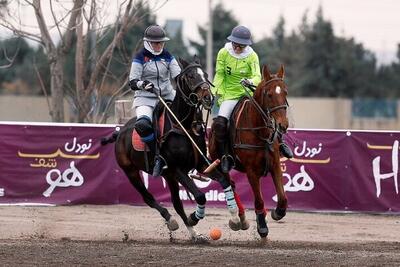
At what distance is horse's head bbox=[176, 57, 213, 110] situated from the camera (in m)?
12.2

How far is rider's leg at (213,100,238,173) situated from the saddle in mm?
739

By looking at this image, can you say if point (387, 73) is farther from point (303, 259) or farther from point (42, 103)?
point (303, 259)

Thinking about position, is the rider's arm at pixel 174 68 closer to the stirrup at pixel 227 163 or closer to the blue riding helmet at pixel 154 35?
the blue riding helmet at pixel 154 35

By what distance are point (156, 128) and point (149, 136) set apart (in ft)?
0.49

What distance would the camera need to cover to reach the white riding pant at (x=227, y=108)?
13367mm

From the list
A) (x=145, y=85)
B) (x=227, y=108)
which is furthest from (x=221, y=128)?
(x=145, y=85)

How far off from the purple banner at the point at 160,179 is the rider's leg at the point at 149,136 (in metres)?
3.78

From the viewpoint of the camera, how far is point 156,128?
43.9 ft

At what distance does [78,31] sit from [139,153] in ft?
23.1

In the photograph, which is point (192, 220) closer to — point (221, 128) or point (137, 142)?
point (221, 128)

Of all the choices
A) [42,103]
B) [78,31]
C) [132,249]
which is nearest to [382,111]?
[42,103]

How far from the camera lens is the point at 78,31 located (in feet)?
66.5

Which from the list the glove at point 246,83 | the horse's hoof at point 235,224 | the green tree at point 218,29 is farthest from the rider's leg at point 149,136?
the green tree at point 218,29

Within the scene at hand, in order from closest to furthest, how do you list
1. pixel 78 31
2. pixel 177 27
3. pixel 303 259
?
pixel 303 259 → pixel 78 31 → pixel 177 27
